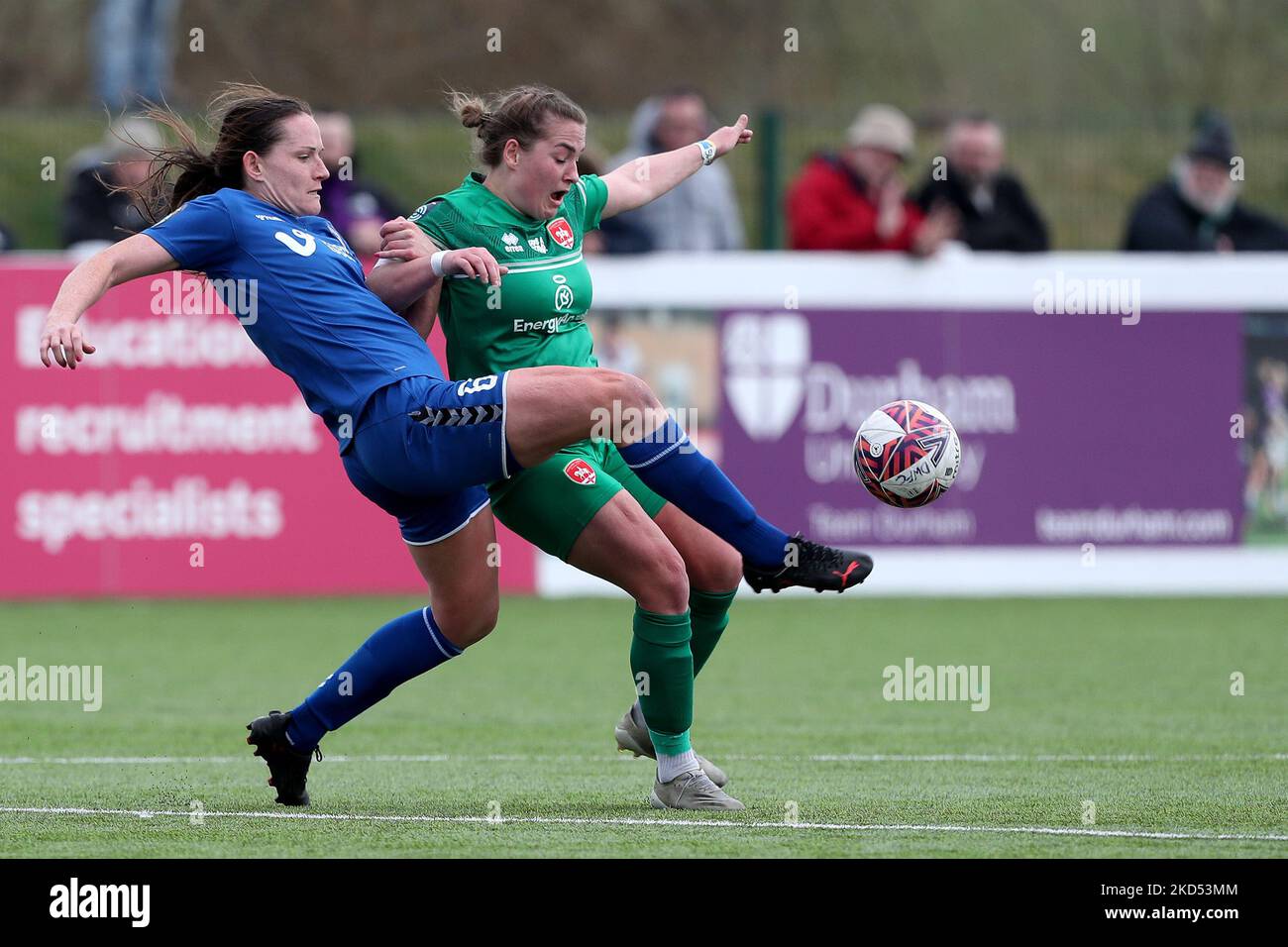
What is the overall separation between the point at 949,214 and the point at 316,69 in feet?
41.5

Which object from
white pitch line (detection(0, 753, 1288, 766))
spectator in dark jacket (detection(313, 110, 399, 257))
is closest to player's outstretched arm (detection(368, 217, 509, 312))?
white pitch line (detection(0, 753, 1288, 766))

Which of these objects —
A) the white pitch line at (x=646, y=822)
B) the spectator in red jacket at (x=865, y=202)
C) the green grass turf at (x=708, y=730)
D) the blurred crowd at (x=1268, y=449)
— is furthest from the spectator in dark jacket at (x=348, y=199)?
the white pitch line at (x=646, y=822)

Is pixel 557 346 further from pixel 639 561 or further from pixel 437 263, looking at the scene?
pixel 639 561

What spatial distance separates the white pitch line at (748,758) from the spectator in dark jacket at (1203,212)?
25.4 ft

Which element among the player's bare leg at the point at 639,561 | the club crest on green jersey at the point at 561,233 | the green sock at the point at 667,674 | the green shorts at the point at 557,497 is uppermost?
the club crest on green jersey at the point at 561,233

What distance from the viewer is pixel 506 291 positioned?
21.5 ft

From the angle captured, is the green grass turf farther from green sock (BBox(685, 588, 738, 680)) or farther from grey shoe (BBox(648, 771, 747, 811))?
green sock (BBox(685, 588, 738, 680))

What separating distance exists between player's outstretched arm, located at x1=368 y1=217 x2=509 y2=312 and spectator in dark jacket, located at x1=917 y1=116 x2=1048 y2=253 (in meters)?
8.68

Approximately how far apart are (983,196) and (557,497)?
29.7ft

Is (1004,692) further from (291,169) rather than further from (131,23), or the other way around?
(131,23)

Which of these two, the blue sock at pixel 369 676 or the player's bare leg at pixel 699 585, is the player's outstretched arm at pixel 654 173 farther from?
the blue sock at pixel 369 676

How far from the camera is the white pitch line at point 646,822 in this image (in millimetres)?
5766


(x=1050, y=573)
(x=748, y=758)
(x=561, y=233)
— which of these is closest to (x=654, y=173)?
(x=561, y=233)

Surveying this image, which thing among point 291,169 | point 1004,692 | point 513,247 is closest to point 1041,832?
point 513,247
